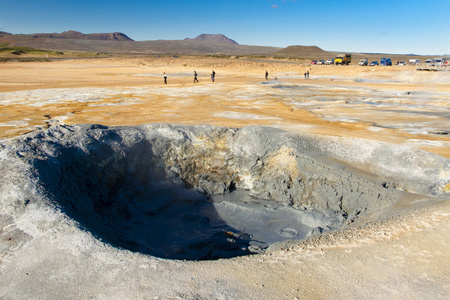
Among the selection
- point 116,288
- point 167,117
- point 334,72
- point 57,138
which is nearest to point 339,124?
point 167,117

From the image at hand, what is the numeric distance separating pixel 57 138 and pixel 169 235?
2.82 m

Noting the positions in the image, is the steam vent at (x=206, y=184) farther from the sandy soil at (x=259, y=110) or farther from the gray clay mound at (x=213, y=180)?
the sandy soil at (x=259, y=110)

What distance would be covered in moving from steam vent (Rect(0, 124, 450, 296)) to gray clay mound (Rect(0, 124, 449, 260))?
2cm

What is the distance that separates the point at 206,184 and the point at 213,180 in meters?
0.19

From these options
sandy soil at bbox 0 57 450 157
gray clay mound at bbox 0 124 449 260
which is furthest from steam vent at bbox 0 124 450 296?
sandy soil at bbox 0 57 450 157

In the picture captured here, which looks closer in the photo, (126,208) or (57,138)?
(57,138)

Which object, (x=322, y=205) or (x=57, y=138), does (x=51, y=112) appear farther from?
(x=322, y=205)

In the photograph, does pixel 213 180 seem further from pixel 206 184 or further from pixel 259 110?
pixel 259 110

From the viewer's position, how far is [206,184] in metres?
8.19

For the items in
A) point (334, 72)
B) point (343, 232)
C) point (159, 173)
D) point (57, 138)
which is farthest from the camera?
point (334, 72)

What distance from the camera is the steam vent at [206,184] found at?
5.48m

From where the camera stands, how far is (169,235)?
6.66 meters

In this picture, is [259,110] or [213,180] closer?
[213,180]

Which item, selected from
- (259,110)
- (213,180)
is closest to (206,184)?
(213,180)
